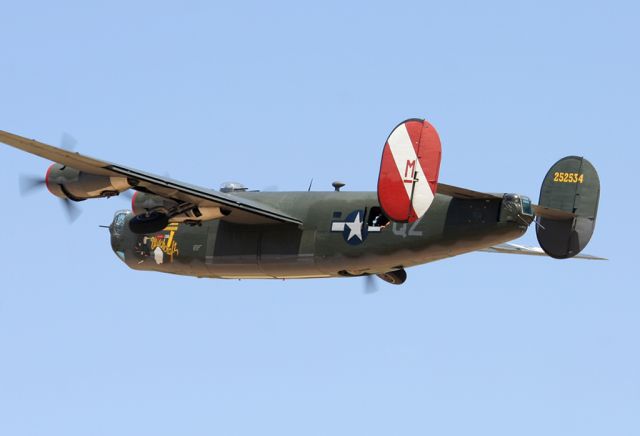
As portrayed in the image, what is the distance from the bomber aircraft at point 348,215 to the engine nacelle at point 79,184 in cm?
2

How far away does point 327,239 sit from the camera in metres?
37.0

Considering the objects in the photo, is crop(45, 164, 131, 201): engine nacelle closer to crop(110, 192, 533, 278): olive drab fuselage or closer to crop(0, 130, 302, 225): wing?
crop(0, 130, 302, 225): wing

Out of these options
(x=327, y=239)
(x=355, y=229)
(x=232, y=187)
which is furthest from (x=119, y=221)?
(x=355, y=229)

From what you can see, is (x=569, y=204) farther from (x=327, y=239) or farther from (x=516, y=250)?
(x=516, y=250)

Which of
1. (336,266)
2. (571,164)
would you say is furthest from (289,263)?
(571,164)

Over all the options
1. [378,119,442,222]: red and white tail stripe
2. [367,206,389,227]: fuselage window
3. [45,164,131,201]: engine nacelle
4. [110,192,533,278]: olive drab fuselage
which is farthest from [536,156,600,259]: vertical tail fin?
[45,164,131,201]: engine nacelle

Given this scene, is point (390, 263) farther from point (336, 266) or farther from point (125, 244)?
point (125, 244)

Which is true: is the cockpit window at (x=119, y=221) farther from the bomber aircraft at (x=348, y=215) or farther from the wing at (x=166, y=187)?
the wing at (x=166, y=187)

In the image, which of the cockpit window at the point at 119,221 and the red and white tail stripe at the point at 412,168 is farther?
the cockpit window at the point at 119,221

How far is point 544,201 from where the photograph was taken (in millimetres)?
35969

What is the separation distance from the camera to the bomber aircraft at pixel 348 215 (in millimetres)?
33531

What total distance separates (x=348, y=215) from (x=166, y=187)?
425 cm

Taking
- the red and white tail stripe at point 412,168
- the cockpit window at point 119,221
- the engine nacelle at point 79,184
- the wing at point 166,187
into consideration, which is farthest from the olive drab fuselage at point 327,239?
the engine nacelle at point 79,184

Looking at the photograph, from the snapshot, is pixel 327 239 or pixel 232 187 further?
pixel 232 187
